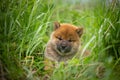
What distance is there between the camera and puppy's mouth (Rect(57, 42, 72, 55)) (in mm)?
7772

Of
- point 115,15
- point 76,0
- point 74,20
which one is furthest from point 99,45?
point 76,0

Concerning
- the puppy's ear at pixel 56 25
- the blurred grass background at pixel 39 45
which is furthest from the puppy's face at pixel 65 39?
the blurred grass background at pixel 39 45

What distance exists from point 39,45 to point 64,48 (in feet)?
1.45

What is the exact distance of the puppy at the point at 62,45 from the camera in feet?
25.5

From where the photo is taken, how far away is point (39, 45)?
7.99m

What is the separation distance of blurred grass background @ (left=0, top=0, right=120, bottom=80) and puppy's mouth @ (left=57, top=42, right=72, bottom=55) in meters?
0.31

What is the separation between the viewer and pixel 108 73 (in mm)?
6434

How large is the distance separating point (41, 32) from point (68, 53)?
1.89 feet

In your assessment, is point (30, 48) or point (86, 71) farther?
point (30, 48)

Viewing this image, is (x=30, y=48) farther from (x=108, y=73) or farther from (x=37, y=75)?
(x=108, y=73)

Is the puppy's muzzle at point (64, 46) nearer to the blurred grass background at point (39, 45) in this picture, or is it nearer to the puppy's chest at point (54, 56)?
the puppy's chest at point (54, 56)

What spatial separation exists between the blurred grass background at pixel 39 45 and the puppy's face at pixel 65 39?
0.21 m

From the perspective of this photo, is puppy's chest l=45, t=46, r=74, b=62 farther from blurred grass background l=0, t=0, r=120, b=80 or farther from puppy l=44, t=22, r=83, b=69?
blurred grass background l=0, t=0, r=120, b=80

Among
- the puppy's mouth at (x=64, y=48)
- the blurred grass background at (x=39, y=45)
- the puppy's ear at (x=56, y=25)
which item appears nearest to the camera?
the blurred grass background at (x=39, y=45)
